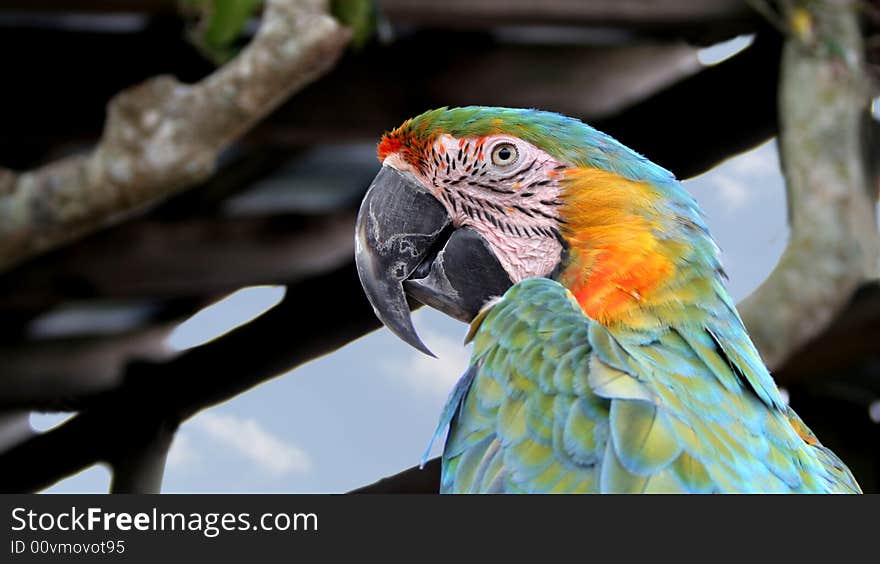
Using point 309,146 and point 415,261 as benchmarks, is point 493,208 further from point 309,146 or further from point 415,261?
point 309,146

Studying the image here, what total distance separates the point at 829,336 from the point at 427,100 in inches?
53.9

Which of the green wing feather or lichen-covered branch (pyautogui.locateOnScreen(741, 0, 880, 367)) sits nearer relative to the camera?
the green wing feather

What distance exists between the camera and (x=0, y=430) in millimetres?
4898

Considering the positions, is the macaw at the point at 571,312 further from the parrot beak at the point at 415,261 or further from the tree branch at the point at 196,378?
the tree branch at the point at 196,378

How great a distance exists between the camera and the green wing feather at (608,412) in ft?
3.35

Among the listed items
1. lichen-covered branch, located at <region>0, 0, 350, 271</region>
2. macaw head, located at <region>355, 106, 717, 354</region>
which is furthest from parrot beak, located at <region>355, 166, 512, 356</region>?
lichen-covered branch, located at <region>0, 0, 350, 271</region>

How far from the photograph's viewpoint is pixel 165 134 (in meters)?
2.23

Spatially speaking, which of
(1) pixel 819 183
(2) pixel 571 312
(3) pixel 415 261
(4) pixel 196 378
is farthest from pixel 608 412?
(4) pixel 196 378

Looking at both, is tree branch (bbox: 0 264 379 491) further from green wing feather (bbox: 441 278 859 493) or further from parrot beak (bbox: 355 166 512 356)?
green wing feather (bbox: 441 278 859 493)

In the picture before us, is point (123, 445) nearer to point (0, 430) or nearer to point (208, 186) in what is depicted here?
point (0, 430)

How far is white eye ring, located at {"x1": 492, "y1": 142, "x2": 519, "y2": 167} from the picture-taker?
4.70 feet

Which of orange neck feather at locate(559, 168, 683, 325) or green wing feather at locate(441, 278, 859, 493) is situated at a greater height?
orange neck feather at locate(559, 168, 683, 325)

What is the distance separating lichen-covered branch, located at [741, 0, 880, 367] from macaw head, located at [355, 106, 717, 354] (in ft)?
2.94

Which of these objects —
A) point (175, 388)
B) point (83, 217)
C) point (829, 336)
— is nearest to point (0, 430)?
point (175, 388)
